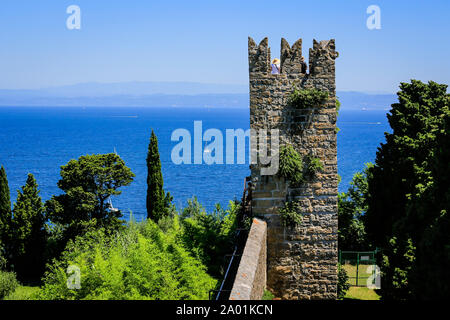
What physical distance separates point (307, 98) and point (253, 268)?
4307mm

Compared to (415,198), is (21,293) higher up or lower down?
lower down

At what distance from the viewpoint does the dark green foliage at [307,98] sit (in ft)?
37.8

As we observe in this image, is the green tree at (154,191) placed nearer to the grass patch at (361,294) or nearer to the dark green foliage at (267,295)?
the grass patch at (361,294)

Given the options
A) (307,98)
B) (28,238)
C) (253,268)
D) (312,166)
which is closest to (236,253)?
(253,268)

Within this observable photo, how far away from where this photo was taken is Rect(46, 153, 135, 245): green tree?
2831cm

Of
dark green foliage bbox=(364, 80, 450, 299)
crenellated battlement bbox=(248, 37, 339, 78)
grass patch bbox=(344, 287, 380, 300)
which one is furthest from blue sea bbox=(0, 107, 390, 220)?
crenellated battlement bbox=(248, 37, 339, 78)

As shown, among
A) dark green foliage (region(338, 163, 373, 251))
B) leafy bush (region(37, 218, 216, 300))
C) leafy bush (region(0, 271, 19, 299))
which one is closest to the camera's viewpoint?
leafy bush (region(37, 218, 216, 300))

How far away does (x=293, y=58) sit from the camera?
1161 centimetres

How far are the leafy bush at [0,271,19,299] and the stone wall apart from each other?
19.8 metres

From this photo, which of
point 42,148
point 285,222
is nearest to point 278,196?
point 285,222

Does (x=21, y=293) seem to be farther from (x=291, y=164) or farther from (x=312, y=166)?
(x=312, y=166)

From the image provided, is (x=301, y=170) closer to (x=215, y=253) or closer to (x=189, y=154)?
(x=215, y=253)

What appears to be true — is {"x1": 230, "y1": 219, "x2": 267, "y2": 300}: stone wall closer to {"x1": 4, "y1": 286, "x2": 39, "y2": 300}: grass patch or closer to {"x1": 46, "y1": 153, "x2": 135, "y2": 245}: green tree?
{"x1": 4, "y1": 286, "x2": 39, "y2": 300}: grass patch

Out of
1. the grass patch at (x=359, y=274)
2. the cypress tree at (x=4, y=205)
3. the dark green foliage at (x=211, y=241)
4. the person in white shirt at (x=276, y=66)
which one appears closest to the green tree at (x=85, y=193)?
the cypress tree at (x=4, y=205)
